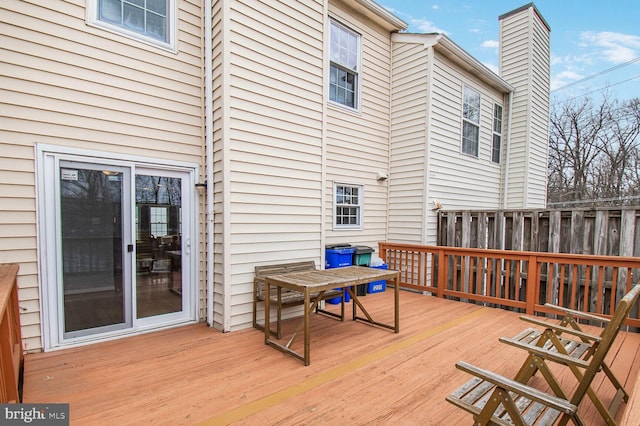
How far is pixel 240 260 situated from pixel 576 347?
329 centimetres

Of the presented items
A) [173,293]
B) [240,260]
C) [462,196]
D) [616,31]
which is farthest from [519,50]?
[616,31]

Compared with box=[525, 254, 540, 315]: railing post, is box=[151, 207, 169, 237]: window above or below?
above

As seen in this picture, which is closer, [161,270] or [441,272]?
[161,270]

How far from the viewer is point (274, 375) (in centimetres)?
269

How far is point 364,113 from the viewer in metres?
6.39

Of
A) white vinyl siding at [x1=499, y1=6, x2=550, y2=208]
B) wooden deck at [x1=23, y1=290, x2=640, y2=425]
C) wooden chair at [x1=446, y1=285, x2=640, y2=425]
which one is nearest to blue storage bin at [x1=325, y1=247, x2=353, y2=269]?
wooden deck at [x1=23, y1=290, x2=640, y2=425]

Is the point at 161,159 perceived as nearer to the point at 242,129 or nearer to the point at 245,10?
the point at 242,129

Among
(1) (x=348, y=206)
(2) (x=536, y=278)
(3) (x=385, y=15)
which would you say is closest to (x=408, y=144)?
(1) (x=348, y=206)

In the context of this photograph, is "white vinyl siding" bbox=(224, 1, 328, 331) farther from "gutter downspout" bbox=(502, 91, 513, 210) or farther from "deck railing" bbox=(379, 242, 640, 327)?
"gutter downspout" bbox=(502, 91, 513, 210)

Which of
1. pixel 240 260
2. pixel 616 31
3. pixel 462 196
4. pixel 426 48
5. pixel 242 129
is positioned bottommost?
pixel 240 260

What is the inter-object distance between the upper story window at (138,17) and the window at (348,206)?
352cm

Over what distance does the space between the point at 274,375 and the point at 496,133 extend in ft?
28.4

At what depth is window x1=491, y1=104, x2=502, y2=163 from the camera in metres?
8.45

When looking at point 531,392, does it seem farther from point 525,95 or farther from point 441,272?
point 525,95
